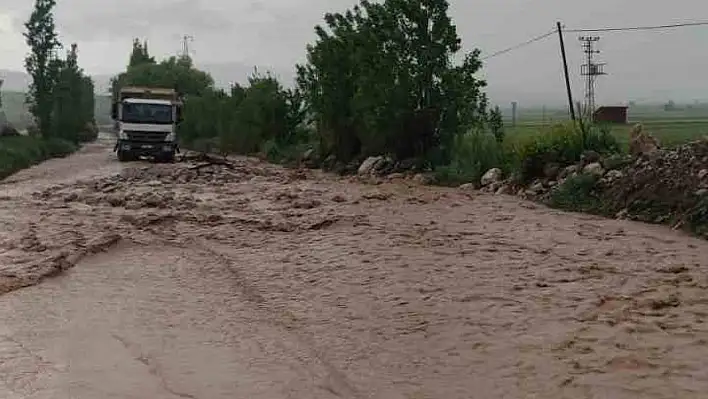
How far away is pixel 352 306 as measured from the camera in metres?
8.93

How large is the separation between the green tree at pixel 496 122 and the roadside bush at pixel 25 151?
649 inches

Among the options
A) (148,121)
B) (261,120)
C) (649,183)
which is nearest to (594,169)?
(649,183)

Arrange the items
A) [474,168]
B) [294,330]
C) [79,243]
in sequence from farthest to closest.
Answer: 1. [474,168]
2. [79,243]
3. [294,330]

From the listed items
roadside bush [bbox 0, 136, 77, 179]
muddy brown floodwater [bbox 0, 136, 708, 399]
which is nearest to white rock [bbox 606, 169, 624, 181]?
muddy brown floodwater [bbox 0, 136, 708, 399]

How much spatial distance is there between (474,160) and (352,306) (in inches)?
556

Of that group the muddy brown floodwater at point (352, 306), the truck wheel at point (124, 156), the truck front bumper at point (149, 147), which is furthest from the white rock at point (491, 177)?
the truck wheel at point (124, 156)

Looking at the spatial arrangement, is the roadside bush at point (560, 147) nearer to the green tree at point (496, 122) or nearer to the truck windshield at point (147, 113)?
the green tree at point (496, 122)

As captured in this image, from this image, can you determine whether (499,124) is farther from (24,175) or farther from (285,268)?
(24,175)

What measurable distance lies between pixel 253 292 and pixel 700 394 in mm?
5454

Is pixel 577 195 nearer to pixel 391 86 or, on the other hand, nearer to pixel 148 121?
pixel 391 86

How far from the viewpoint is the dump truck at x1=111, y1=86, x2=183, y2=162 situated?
33.0 metres

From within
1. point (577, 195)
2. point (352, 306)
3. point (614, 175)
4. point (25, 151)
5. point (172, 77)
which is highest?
point (172, 77)

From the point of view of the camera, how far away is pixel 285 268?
11141 millimetres

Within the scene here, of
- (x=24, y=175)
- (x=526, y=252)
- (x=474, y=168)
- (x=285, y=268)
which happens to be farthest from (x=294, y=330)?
(x=24, y=175)
